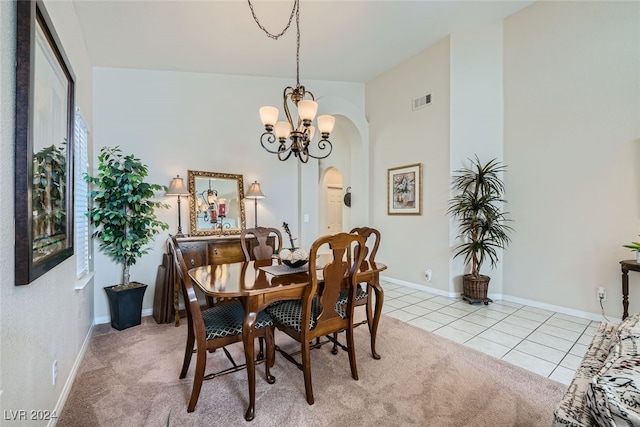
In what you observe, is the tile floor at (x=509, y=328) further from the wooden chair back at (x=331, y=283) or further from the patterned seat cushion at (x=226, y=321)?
the patterned seat cushion at (x=226, y=321)

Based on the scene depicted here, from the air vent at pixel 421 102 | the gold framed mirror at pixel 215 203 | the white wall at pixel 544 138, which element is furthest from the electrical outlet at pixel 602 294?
the gold framed mirror at pixel 215 203

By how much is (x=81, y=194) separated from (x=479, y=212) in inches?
176

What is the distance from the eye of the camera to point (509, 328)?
2.96 m

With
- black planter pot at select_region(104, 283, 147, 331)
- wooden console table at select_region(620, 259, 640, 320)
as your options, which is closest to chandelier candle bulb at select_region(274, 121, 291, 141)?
black planter pot at select_region(104, 283, 147, 331)

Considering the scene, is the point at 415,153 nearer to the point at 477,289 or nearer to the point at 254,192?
the point at 477,289

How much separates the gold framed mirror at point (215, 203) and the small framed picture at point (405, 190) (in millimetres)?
2462

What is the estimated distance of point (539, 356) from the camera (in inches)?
93.6

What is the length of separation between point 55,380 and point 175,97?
3.16 m

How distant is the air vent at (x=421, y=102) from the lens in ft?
13.9

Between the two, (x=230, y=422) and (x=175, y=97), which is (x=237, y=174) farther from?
(x=230, y=422)

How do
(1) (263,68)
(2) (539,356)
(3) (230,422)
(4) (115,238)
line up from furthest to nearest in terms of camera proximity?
(1) (263,68)
(4) (115,238)
(2) (539,356)
(3) (230,422)

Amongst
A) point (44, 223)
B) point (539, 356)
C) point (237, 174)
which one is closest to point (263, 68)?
point (237, 174)

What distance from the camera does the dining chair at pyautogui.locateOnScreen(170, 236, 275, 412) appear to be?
5.54 feet

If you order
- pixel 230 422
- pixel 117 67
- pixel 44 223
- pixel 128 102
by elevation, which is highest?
pixel 117 67
